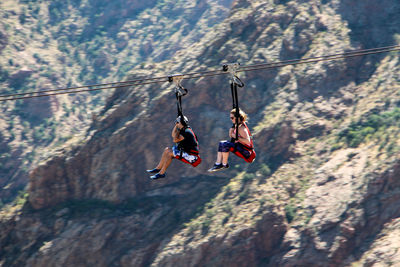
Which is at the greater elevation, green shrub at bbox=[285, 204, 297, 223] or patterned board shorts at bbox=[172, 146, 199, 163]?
patterned board shorts at bbox=[172, 146, 199, 163]

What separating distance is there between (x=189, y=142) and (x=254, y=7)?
4931 centimetres

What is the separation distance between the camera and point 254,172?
170 ft

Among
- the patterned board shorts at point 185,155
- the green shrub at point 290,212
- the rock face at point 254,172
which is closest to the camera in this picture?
the patterned board shorts at point 185,155

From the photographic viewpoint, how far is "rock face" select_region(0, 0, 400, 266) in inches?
1794

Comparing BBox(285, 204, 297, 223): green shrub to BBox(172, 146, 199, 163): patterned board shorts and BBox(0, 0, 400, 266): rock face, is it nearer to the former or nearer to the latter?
BBox(0, 0, 400, 266): rock face

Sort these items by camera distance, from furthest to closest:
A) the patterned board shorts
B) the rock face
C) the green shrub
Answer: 1. the green shrub
2. the rock face
3. the patterned board shorts

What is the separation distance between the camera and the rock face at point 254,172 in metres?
45.6

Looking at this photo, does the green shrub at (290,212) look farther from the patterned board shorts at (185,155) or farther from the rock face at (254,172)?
the patterned board shorts at (185,155)

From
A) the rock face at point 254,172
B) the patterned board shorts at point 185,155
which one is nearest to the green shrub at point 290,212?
the rock face at point 254,172

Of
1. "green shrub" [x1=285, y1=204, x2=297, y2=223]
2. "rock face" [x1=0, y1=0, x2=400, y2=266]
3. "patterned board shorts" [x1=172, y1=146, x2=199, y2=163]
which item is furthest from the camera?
"green shrub" [x1=285, y1=204, x2=297, y2=223]

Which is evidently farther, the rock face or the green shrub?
the green shrub

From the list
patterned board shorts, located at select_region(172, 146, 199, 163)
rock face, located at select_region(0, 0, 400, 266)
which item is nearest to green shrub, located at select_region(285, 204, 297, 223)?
rock face, located at select_region(0, 0, 400, 266)

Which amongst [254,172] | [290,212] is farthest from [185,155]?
[254,172]

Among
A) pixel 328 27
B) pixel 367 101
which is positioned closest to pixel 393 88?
pixel 367 101
